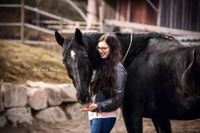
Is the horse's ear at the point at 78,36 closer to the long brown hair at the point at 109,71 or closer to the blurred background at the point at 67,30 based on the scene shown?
the long brown hair at the point at 109,71

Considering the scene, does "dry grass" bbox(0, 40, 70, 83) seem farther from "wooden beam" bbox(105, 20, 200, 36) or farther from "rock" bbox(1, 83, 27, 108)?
"wooden beam" bbox(105, 20, 200, 36)

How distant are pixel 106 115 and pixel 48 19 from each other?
442 inches

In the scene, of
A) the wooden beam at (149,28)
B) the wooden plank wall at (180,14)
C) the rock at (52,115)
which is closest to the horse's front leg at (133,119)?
the rock at (52,115)

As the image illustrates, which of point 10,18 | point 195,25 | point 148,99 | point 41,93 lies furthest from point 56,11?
point 148,99

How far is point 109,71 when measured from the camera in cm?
352

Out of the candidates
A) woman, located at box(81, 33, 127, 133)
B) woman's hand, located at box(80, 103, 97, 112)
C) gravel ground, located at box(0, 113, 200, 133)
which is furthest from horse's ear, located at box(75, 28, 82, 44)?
gravel ground, located at box(0, 113, 200, 133)

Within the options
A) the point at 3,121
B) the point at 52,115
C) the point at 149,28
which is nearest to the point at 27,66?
the point at 52,115

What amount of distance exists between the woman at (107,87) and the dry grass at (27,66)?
379 cm

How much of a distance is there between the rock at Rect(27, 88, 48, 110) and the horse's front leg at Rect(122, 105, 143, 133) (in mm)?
2911

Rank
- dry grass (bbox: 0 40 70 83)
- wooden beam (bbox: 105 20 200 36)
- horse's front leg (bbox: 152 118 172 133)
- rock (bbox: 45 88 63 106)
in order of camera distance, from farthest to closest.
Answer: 1. wooden beam (bbox: 105 20 200 36)
2. dry grass (bbox: 0 40 70 83)
3. rock (bbox: 45 88 63 106)
4. horse's front leg (bbox: 152 118 172 133)

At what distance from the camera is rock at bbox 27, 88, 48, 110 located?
6.71 m

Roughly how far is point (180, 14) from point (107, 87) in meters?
7.36

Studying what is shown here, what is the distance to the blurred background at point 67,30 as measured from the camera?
270 inches

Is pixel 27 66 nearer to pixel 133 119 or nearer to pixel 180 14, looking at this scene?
pixel 133 119
